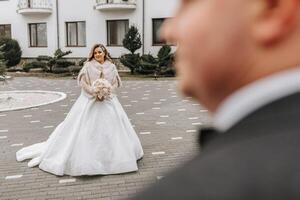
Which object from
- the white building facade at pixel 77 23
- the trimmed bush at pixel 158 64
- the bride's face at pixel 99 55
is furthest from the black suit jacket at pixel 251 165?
the white building facade at pixel 77 23

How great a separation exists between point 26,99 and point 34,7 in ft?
49.5

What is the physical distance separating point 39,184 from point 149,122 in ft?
15.4

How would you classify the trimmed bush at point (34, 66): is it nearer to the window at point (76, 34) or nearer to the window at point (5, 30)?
the window at point (76, 34)

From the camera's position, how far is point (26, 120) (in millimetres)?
11062

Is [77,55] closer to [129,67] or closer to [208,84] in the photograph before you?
[129,67]

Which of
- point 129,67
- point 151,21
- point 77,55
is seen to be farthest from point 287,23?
point 77,55

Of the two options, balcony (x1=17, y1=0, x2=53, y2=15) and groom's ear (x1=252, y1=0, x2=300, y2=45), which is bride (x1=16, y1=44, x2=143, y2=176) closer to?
groom's ear (x1=252, y1=0, x2=300, y2=45)

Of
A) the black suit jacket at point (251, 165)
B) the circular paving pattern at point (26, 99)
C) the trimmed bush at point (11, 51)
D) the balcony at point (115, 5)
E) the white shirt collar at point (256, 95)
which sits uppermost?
the balcony at point (115, 5)

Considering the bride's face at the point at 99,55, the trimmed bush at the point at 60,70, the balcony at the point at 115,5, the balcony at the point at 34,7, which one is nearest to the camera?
the bride's face at the point at 99,55

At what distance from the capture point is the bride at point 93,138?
640 centimetres

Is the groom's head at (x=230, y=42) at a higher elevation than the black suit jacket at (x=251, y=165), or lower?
higher

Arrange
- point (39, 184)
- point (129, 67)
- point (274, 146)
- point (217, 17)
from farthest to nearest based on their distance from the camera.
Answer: point (129, 67), point (39, 184), point (217, 17), point (274, 146)

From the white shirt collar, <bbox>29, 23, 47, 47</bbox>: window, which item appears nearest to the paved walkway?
the white shirt collar

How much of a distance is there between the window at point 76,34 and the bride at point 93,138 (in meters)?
21.8
